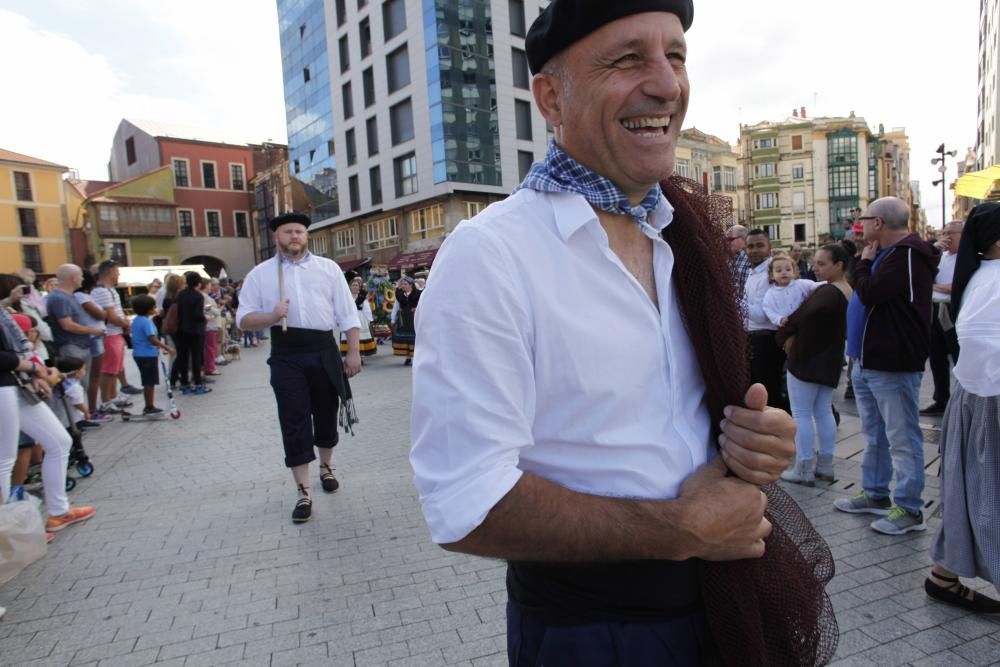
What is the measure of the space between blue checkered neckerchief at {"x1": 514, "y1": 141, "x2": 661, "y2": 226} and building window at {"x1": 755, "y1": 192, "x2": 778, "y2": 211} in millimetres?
66303

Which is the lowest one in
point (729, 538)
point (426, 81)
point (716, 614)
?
point (716, 614)

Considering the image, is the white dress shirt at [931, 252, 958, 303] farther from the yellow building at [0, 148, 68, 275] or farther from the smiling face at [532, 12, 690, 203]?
the yellow building at [0, 148, 68, 275]

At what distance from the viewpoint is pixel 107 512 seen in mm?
4824

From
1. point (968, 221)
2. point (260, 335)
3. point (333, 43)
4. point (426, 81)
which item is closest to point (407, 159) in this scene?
point (426, 81)

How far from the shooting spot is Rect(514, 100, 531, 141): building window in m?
33.3

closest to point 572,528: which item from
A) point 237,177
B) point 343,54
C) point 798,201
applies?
point 343,54

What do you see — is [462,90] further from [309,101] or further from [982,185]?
[982,185]

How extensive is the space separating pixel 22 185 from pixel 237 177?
1434cm

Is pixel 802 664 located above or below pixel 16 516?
above

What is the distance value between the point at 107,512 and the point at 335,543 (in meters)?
2.21

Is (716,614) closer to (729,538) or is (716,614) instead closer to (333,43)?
(729,538)

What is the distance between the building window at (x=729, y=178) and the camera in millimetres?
55347

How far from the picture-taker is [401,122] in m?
34.5

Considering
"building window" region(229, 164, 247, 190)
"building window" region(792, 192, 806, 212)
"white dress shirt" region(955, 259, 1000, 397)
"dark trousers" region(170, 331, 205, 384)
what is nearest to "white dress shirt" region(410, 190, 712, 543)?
"white dress shirt" region(955, 259, 1000, 397)
